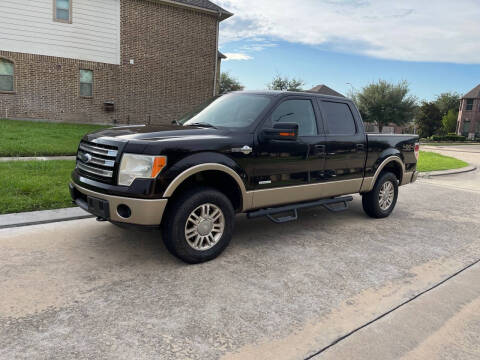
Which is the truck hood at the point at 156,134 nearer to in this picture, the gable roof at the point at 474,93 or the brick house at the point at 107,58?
the brick house at the point at 107,58

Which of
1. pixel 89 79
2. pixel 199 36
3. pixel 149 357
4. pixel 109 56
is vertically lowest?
pixel 149 357

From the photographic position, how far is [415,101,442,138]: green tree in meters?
62.9

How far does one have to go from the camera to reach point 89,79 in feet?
59.7

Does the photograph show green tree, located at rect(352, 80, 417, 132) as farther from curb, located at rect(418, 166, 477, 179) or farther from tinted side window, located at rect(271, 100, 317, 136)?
tinted side window, located at rect(271, 100, 317, 136)

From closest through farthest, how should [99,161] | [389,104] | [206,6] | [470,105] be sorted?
[99,161] → [206,6] → [389,104] → [470,105]

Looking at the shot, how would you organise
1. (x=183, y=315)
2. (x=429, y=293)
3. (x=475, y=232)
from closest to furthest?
1. (x=183, y=315)
2. (x=429, y=293)
3. (x=475, y=232)

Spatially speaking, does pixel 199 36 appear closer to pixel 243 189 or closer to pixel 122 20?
pixel 122 20

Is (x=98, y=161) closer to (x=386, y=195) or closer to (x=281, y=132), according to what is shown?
(x=281, y=132)

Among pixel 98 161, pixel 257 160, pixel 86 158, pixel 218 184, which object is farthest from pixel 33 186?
pixel 257 160

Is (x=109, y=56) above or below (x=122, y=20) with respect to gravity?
below

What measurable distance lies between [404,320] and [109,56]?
18.3m

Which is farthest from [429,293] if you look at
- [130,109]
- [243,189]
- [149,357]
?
[130,109]

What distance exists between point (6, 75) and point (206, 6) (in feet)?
33.1

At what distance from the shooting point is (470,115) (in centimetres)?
5925
